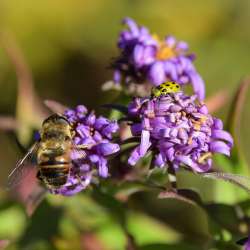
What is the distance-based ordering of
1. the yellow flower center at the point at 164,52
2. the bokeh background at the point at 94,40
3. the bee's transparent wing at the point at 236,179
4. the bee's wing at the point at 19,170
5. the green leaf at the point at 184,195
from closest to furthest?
the bee's transparent wing at the point at 236,179, the green leaf at the point at 184,195, the bee's wing at the point at 19,170, the yellow flower center at the point at 164,52, the bokeh background at the point at 94,40

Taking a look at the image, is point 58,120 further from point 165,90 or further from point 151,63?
point 151,63

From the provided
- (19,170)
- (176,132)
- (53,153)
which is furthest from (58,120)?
(176,132)

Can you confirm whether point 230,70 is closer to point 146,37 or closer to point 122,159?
point 146,37

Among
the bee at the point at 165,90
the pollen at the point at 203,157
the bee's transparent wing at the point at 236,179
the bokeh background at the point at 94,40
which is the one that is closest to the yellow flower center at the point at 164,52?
the bee at the point at 165,90

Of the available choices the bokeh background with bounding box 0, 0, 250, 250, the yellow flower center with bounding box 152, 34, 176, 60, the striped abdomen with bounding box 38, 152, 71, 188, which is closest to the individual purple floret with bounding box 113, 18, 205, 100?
the yellow flower center with bounding box 152, 34, 176, 60

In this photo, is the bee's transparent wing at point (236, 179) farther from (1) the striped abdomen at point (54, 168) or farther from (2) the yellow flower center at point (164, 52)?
(2) the yellow flower center at point (164, 52)

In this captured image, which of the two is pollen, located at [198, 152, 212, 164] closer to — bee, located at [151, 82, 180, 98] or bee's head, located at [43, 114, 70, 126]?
bee, located at [151, 82, 180, 98]
